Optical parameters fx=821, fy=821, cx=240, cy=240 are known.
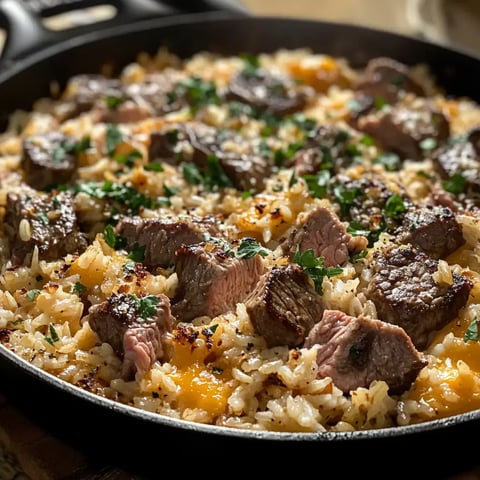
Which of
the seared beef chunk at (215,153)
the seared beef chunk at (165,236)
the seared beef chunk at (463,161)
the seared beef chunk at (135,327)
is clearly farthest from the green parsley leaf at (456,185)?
the seared beef chunk at (135,327)

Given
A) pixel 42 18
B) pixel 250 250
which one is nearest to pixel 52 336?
pixel 250 250

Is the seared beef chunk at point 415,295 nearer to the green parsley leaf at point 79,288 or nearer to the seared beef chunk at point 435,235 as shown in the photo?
the seared beef chunk at point 435,235

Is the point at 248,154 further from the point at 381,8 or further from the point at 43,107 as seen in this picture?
Answer: the point at 381,8

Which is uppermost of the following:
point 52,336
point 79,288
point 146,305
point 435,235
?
point 435,235

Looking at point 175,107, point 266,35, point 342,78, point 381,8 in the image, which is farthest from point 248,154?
point 381,8

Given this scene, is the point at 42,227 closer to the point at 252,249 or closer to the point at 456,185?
the point at 252,249
